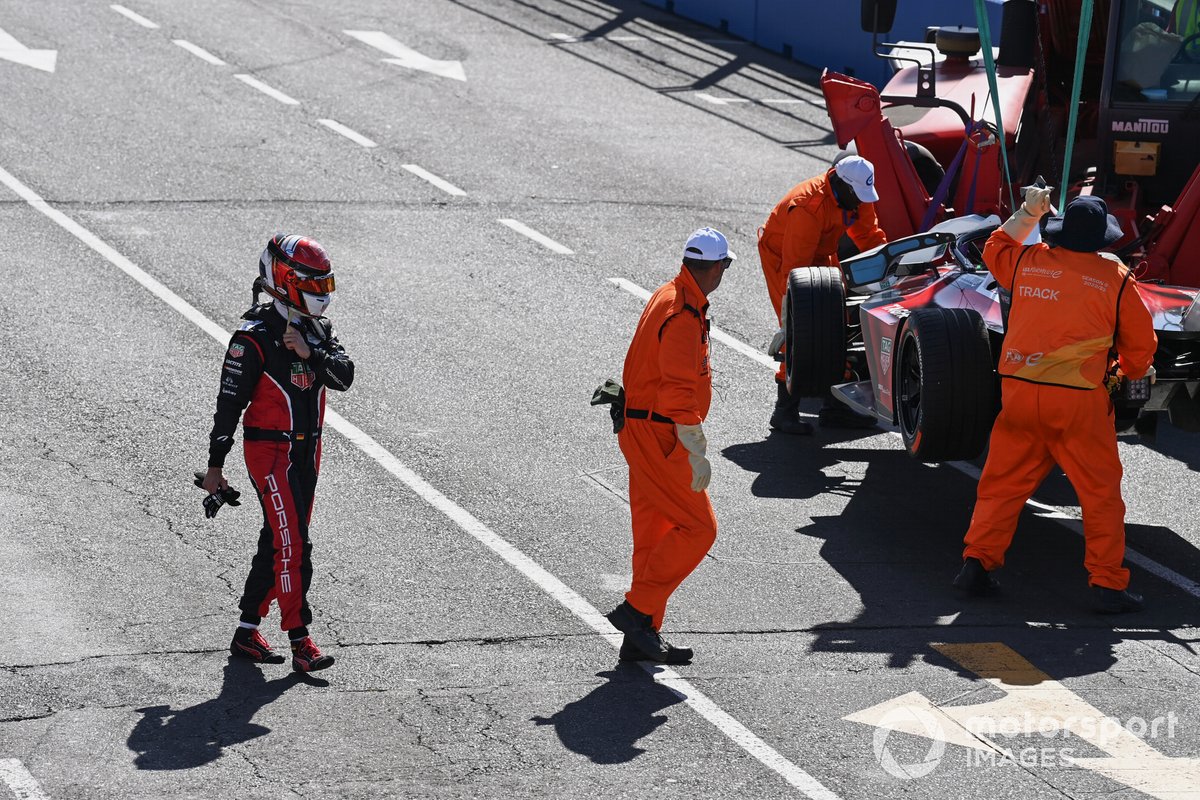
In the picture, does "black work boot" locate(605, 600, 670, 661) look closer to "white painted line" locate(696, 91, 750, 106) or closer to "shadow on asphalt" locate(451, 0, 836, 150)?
"shadow on asphalt" locate(451, 0, 836, 150)

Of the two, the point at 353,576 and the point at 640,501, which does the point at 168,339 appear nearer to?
the point at 353,576

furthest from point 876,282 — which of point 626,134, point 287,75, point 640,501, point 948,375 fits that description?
point 287,75

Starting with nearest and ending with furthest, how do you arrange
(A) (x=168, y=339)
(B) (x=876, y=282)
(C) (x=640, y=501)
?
(C) (x=640, y=501), (B) (x=876, y=282), (A) (x=168, y=339)

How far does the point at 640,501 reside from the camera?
25.4 feet

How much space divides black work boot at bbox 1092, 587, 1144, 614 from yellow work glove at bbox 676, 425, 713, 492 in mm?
2211

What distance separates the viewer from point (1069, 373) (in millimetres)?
8180

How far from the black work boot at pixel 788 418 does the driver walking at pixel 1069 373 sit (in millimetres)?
2449

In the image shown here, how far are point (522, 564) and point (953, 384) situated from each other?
7.61 ft

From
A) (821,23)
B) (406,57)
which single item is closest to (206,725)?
(406,57)

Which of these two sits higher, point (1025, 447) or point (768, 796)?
point (1025, 447)

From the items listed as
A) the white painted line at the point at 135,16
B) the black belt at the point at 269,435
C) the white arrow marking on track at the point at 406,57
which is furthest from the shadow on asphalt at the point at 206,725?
the white painted line at the point at 135,16

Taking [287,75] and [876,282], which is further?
[287,75]

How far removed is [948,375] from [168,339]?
5.49 meters

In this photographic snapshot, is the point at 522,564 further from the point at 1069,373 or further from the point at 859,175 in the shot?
the point at 859,175
